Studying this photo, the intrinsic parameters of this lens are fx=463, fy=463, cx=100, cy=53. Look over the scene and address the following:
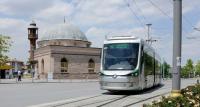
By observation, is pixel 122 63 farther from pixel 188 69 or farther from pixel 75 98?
pixel 188 69

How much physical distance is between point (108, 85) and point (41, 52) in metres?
68.3

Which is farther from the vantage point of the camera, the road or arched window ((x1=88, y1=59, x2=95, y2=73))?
arched window ((x1=88, y1=59, x2=95, y2=73))

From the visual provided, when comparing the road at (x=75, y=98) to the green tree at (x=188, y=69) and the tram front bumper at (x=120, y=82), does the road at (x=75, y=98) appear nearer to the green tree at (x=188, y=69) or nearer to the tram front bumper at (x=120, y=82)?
the tram front bumper at (x=120, y=82)

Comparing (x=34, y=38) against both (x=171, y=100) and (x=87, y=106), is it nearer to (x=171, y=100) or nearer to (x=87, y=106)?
(x=87, y=106)

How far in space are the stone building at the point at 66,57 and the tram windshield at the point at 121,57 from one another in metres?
58.3

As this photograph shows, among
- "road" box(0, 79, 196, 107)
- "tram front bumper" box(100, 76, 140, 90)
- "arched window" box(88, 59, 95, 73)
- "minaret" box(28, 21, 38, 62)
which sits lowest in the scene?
"road" box(0, 79, 196, 107)

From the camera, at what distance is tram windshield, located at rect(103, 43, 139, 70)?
25.4m

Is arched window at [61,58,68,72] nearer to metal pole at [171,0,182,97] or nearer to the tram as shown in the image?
the tram

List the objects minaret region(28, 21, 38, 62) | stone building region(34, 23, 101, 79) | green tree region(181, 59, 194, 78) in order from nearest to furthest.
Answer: stone building region(34, 23, 101, 79)
minaret region(28, 21, 38, 62)
green tree region(181, 59, 194, 78)

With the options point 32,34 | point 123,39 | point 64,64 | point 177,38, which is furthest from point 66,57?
point 177,38

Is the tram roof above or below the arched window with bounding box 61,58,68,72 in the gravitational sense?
above

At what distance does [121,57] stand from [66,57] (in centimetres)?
6466

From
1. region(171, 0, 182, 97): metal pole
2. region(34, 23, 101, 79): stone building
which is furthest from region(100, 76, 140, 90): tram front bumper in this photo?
region(34, 23, 101, 79): stone building

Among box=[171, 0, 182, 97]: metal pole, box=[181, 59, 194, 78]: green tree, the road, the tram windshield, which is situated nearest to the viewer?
box=[171, 0, 182, 97]: metal pole
